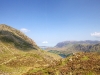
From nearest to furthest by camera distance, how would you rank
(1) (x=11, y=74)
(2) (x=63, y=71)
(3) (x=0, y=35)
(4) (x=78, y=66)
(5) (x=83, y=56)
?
(2) (x=63, y=71) → (4) (x=78, y=66) → (5) (x=83, y=56) → (1) (x=11, y=74) → (3) (x=0, y=35)

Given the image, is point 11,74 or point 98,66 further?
point 11,74

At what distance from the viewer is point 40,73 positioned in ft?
73.0

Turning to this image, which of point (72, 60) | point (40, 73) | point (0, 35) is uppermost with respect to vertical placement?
point (0, 35)

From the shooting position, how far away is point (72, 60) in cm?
2544

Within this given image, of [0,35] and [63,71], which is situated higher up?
[0,35]

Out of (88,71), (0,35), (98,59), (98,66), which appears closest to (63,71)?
(88,71)

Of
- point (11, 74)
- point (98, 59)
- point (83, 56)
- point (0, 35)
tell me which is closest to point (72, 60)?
point (83, 56)

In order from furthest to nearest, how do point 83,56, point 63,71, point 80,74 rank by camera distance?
point 83,56 < point 63,71 < point 80,74

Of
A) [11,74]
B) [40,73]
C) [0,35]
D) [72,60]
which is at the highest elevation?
[0,35]

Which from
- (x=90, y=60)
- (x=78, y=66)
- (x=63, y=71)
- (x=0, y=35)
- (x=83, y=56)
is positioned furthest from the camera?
(x=0, y=35)

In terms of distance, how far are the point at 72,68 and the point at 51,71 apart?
359 centimetres

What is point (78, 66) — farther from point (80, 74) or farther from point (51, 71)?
point (51, 71)

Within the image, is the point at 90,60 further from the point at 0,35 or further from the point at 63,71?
the point at 0,35

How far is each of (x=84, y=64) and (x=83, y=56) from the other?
3380 mm
